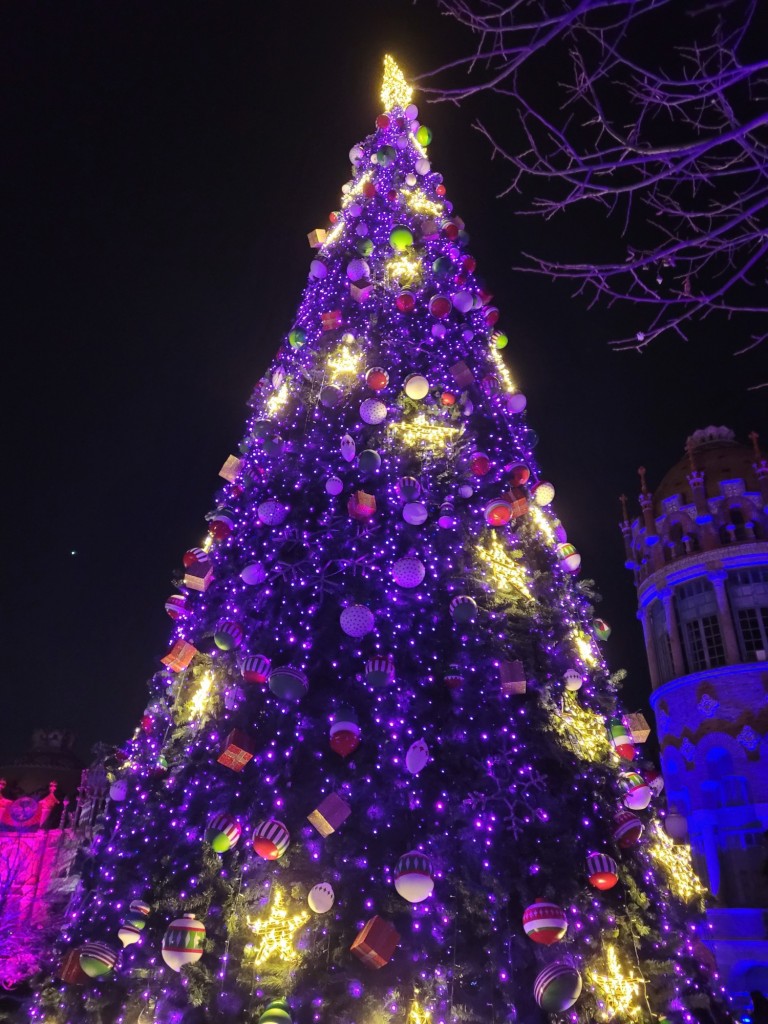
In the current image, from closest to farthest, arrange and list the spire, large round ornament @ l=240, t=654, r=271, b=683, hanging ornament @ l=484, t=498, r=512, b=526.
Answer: large round ornament @ l=240, t=654, r=271, b=683 < hanging ornament @ l=484, t=498, r=512, b=526 < the spire

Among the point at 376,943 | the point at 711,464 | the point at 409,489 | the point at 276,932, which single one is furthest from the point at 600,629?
the point at 711,464

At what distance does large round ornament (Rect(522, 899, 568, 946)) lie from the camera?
4.56m

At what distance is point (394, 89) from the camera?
38.2ft

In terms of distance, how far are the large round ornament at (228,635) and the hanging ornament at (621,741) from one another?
3786mm

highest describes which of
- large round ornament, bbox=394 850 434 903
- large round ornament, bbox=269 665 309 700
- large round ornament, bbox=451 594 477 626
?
large round ornament, bbox=451 594 477 626

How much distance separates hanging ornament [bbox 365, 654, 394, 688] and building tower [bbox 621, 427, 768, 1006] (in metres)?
15.8

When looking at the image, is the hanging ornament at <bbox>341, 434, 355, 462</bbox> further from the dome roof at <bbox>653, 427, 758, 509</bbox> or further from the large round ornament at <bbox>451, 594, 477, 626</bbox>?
the dome roof at <bbox>653, 427, 758, 509</bbox>

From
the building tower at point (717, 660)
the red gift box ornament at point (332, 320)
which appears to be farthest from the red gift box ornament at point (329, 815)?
the building tower at point (717, 660)

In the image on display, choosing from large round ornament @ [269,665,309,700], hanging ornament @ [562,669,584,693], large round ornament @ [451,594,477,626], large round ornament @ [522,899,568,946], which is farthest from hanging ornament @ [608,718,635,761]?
→ large round ornament @ [269,665,309,700]

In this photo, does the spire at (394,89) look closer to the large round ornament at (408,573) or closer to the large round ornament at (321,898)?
the large round ornament at (408,573)

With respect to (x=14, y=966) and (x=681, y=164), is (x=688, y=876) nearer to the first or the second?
(x=681, y=164)

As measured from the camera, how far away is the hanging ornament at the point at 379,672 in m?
5.50

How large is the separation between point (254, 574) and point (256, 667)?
3.45 ft

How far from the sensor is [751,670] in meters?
19.1
